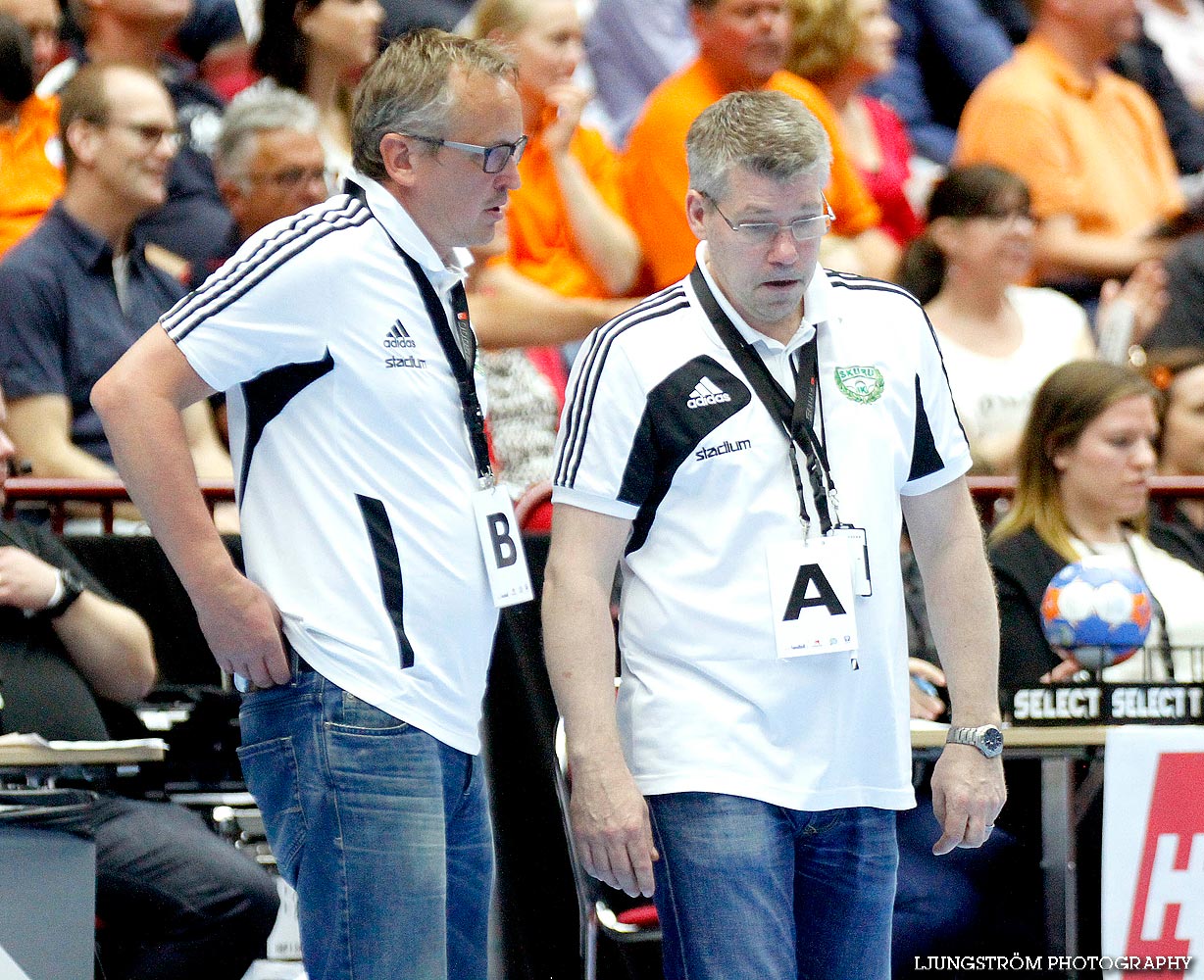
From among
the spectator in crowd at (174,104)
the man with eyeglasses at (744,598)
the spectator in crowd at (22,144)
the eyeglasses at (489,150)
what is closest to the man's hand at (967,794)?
the man with eyeglasses at (744,598)

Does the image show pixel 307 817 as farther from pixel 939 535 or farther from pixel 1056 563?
pixel 1056 563

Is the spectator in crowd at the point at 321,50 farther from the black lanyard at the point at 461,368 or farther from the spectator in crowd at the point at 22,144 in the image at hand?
the black lanyard at the point at 461,368

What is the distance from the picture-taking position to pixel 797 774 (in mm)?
2938

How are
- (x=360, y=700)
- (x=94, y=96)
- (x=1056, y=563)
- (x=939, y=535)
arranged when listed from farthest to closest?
(x=94, y=96), (x=1056, y=563), (x=939, y=535), (x=360, y=700)

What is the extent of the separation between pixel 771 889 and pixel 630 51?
5693mm

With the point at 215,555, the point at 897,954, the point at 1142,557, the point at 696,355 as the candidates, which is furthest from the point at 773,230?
the point at 1142,557

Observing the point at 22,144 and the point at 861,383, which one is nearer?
the point at 861,383

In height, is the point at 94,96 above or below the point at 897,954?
above

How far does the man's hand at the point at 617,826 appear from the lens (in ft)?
9.45

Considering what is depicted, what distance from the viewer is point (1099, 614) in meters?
4.33

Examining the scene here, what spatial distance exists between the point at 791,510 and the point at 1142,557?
2479mm

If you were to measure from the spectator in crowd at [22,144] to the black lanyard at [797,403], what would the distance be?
3548 mm

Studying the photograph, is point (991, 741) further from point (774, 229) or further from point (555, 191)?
point (555, 191)

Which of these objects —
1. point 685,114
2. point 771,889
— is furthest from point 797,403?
point 685,114
